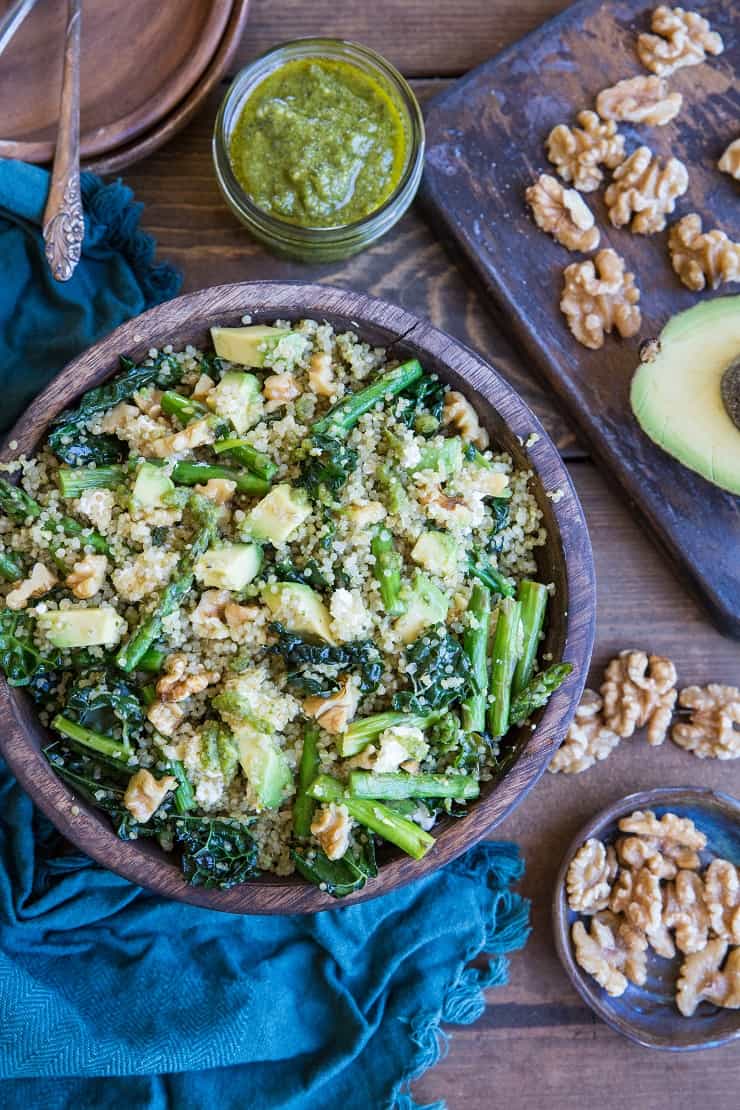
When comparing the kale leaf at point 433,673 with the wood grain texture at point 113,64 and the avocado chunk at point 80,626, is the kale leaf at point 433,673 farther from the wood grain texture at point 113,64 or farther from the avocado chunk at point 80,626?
the wood grain texture at point 113,64

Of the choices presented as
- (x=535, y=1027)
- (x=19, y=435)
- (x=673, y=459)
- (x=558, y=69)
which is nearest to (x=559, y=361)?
(x=673, y=459)

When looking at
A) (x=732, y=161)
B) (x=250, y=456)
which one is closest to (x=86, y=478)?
(x=250, y=456)

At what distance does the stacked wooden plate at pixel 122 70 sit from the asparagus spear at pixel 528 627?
1451 mm

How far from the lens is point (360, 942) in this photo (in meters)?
2.55

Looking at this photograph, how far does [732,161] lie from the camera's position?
8.79 ft

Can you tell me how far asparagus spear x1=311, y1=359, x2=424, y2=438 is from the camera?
2.13m

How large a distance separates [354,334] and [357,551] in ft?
1.68

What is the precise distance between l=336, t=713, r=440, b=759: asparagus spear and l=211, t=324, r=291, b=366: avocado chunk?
775 mm

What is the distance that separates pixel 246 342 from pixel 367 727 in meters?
0.83

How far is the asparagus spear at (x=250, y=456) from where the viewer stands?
2100 millimetres

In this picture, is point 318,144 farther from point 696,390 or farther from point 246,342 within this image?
point 696,390

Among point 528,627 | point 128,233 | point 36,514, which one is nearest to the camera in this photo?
point 36,514

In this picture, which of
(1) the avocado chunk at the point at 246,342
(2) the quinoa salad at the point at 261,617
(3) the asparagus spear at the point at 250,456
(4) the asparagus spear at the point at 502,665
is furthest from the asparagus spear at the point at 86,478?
(4) the asparagus spear at the point at 502,665

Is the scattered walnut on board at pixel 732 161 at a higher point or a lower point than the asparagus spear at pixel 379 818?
higher
